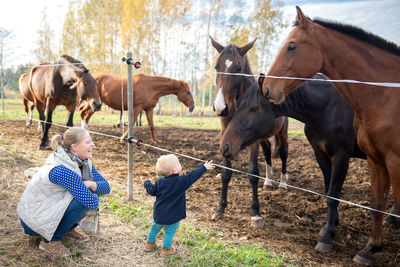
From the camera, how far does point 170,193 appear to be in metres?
2.34

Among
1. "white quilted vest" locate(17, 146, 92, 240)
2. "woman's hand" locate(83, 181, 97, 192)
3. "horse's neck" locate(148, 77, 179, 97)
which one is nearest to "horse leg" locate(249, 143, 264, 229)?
"woman's hand" locate(83, 181, 97, 192)

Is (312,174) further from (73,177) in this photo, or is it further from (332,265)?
(73,177)

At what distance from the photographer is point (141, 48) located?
85.3 feet

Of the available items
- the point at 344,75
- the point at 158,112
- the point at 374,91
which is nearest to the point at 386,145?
the point at 374,91

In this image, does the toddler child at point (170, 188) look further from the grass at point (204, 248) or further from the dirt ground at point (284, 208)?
the dirt ground at point (284, 208)

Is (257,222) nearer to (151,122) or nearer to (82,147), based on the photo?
(82,147)

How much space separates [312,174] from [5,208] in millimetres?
5440

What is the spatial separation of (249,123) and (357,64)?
1.26 metres

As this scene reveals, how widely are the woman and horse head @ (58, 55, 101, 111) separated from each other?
4.77 m

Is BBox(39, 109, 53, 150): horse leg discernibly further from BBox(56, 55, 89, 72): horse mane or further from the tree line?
the tree line

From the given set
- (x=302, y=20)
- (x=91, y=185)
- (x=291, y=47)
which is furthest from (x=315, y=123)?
(x=91, y=185)

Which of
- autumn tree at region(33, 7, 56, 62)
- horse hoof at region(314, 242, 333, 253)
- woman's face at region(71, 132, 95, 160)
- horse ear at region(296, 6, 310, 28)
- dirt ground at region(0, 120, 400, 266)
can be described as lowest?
dirt ground at region(0, 120, 400, 266)

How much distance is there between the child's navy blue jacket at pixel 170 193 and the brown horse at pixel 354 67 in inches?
45.9

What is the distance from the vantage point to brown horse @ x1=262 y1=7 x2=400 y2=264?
233cm
